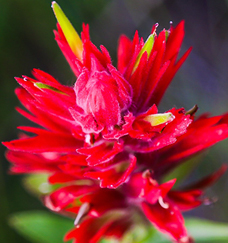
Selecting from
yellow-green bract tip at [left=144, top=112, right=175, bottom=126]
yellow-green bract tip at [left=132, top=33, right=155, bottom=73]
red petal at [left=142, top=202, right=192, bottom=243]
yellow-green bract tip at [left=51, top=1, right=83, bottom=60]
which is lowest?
red petal at [left=142, top=202, right=192, bottom=243]

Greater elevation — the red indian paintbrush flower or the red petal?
the red indian paintbrush flower

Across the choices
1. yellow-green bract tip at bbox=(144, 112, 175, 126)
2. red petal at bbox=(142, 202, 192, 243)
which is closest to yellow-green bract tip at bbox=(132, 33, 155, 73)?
yellow-green bract tip at bbox=(144, 112, 175, 126)

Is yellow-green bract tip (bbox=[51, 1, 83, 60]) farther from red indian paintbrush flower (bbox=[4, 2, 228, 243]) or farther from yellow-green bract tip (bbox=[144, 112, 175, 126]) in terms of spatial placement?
yellow-green bract tip (bbox=[144, 112, 175, 126])

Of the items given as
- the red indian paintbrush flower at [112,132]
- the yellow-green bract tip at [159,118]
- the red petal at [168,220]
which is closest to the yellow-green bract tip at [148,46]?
the red indian paintbrush flower at [112,132]

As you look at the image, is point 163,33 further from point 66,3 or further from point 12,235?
point 12,235

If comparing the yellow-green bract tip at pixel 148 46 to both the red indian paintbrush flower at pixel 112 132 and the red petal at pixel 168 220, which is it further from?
the red petal at pixel 168 220

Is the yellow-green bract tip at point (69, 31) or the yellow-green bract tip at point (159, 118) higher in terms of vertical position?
the yellow-green bract tip at point (69, 31)

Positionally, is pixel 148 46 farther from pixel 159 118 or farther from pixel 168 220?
pixel 168 220

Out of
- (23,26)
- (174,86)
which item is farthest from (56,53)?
(174,86)
